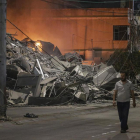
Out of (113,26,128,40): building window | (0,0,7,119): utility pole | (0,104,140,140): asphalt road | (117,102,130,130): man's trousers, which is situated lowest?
(0,104,140,140): asphalt road

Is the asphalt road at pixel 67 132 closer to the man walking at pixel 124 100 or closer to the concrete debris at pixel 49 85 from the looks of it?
the man walking at pixel 124 100

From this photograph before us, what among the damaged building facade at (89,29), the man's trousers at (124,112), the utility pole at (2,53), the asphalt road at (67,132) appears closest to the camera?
the asphalt road at (67,132)

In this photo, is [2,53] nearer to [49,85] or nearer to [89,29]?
[49,85]

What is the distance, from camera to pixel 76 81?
20594mm

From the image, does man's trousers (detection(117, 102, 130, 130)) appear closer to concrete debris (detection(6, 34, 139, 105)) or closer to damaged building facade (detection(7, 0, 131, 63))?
concrete debris (detection(6, 34, 139, 105))

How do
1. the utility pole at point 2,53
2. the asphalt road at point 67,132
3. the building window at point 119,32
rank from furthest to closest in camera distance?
the building window at point 119,32 < the utility pole at point 2,53 < the asphalt road at point 67,132

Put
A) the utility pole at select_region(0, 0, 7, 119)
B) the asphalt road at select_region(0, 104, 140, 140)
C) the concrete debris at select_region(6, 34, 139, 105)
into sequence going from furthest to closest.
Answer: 1. the concrete debris at select_region(6, 34, 139, 105)
2. the utility pole at select_region(0, 0, 7, 119)
3. the asphalt road at select_region(0, 104, 140, 140)

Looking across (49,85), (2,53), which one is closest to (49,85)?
(49,85)

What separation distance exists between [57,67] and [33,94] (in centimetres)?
677

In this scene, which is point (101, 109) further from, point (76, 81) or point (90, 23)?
point (90, 23)

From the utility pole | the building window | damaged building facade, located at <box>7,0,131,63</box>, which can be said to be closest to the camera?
the utility pole

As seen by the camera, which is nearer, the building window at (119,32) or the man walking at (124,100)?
the man walking at (124,100)

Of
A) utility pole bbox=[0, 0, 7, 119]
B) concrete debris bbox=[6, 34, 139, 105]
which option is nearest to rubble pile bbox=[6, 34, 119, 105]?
concrete debris bbox=[6, 34, 139, 105]

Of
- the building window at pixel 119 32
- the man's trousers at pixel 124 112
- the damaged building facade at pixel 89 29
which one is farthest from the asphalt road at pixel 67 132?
the building window at pixel 119 32
